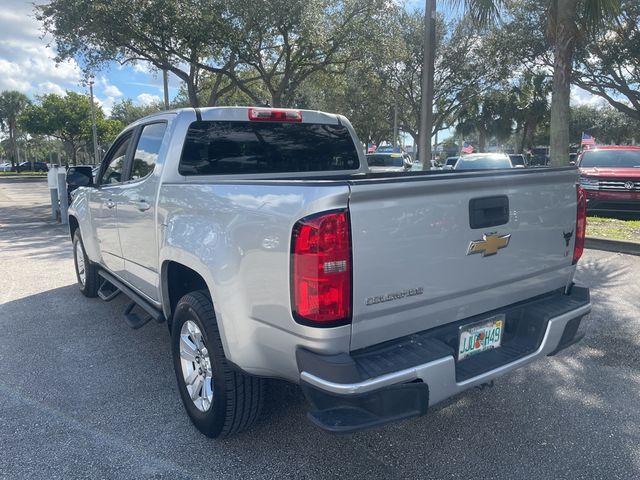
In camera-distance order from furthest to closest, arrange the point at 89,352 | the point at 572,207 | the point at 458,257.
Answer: the point at 89,352 → the point at 572,207 → the point at 458,257

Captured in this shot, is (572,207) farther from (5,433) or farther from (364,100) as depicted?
(364,100)

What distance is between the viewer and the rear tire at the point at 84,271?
18.8 feet

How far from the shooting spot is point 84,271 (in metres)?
5.96

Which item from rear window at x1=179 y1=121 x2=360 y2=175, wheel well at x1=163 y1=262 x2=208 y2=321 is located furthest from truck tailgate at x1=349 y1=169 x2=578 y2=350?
rear window at x1=179 y1=121 x2=360 y2=175

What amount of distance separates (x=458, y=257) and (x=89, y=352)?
3403 millimetres

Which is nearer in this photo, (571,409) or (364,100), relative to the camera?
(571,409)

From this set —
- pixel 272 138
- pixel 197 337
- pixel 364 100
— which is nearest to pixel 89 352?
pixel 197 337

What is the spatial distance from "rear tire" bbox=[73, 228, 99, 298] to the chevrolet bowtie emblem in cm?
442

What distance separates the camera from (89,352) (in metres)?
4.38

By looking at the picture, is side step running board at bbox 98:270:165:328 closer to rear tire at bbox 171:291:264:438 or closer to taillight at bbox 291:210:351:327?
rear tire at bbox 171:291:264:438

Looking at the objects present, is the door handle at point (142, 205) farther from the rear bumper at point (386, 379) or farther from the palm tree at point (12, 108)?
the palm tree at point (12, 108)

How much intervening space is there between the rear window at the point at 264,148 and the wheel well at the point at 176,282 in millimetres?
700

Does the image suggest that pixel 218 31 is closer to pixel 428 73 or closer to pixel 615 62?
pixel 428 73

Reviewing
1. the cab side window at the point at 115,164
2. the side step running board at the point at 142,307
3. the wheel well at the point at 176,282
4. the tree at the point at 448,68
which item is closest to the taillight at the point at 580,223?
the wheel well at the point at 176,282
